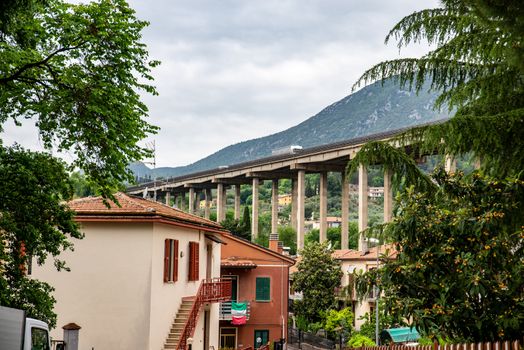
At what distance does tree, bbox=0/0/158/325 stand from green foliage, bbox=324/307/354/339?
37.8 m

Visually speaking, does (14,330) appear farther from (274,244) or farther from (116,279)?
(274,244)

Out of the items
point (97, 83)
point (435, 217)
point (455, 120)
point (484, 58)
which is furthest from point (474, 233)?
point (97, 83)

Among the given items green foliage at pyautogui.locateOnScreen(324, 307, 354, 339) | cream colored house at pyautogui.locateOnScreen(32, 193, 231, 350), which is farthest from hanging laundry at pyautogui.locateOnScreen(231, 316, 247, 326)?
cream colored house at pyautogui.locateOnScreen(32, 193, 231, 350)

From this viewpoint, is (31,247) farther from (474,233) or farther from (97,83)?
(474,233)

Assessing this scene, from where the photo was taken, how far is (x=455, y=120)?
893cm

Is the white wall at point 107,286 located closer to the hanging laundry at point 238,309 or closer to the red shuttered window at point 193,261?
the red shuttered window at point 193,261

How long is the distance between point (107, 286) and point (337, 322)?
3120 cm

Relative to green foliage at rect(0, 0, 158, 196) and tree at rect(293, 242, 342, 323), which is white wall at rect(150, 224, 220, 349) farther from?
tree at rect(293, 242, 342, 323)

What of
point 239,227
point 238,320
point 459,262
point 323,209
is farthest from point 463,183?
point 239,227

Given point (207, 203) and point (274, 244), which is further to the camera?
point (207, 203)

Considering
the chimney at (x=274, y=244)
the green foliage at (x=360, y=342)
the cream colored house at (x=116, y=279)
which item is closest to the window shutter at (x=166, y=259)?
the cream colored house at (x=116, y=279)

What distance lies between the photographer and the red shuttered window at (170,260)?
24906 mm

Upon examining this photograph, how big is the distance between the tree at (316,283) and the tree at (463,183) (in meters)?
41.6

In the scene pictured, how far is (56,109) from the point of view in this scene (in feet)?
47.7
